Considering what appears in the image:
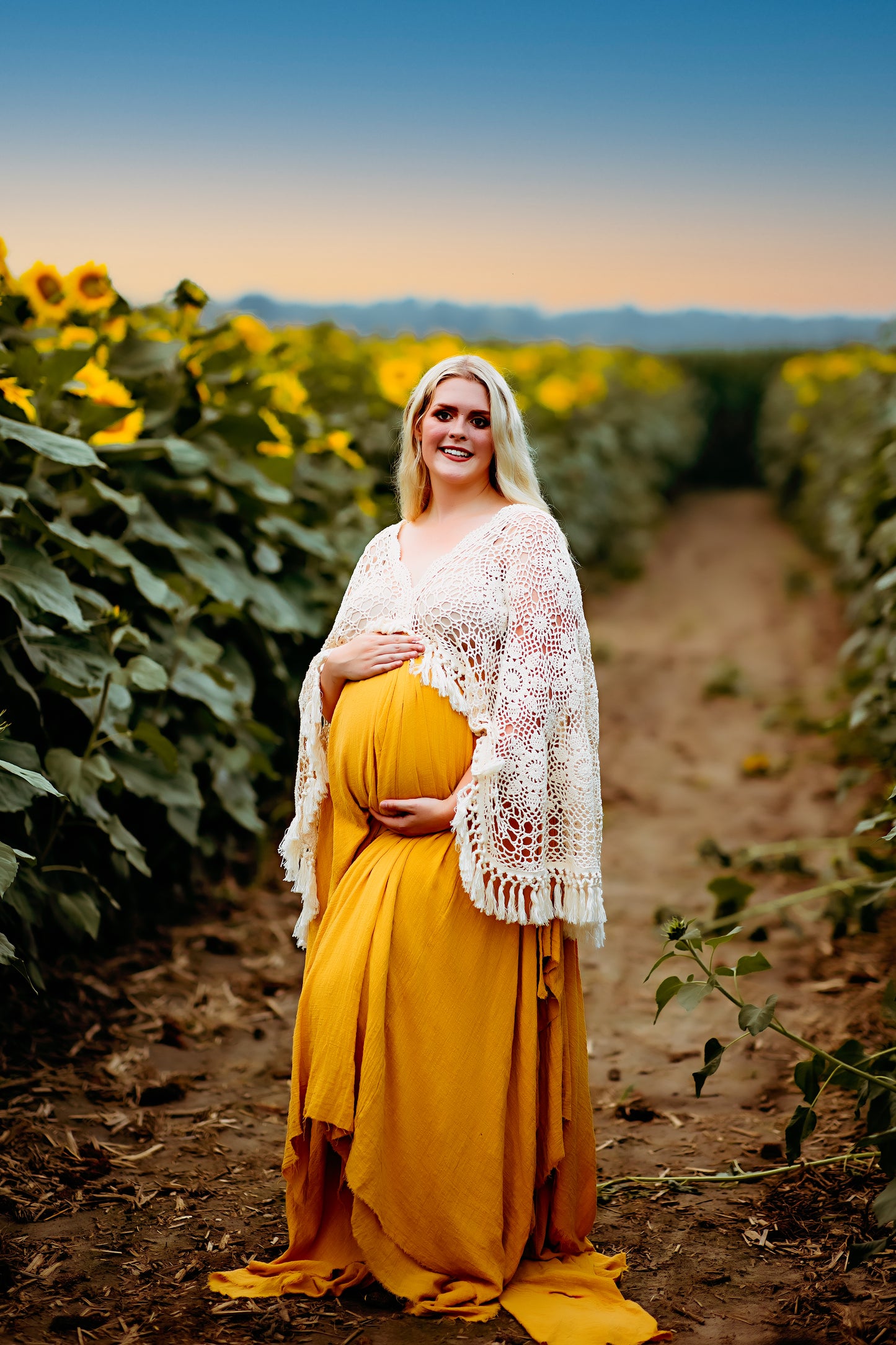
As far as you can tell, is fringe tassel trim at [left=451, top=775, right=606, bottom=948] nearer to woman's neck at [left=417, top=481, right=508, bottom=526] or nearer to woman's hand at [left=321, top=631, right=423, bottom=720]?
woman's hand at [left=321, top=631, right=423, bottom=720]

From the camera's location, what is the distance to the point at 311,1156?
246 centimetres

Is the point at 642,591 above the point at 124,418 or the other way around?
the other way around

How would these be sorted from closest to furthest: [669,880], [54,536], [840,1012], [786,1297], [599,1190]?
1. [786,1297]
2. [599,1190]
3. [54,536]
4. [840,1012]
5. [669,880]

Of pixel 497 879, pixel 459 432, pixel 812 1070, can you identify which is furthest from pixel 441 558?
pixel 812 1070

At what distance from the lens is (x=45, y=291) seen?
399 centimetres

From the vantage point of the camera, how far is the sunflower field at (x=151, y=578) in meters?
3.23

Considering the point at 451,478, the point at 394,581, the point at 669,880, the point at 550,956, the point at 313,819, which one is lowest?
the point at 669,880

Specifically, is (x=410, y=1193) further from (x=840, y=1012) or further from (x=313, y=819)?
(x=840, y=1012)

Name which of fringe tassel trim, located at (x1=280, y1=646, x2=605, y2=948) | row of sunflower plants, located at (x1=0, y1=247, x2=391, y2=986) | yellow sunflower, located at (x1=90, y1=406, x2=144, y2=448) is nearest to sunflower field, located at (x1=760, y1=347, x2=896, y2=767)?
fringe tassel trim, located at (x1=280, y1=646, x2=605, y2=948)

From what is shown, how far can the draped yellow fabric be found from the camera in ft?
7.75

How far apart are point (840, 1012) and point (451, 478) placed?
7.19 feet

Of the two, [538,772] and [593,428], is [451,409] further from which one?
[593,428]

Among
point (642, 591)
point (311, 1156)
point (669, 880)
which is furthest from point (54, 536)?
point (642, 591)

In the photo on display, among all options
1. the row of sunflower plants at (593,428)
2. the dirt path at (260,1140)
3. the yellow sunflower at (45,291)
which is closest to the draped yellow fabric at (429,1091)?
the dirt path at (260,1140)
